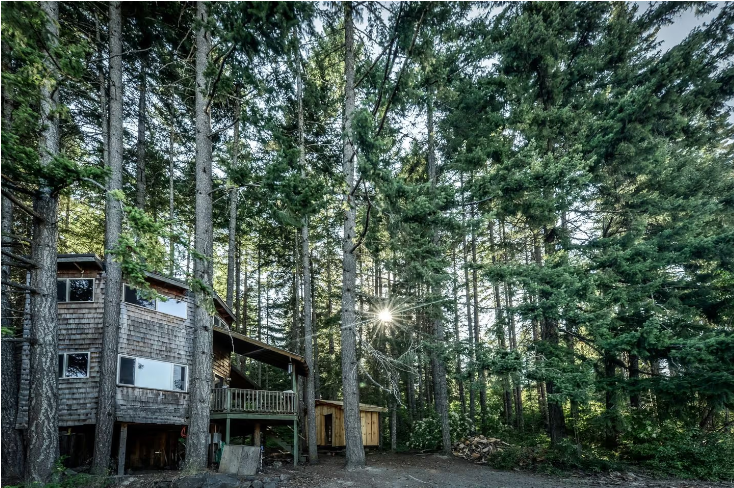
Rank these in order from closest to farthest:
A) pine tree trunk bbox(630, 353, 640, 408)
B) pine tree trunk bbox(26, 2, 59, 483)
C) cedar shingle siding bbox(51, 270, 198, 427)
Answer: pine tree trunk bbox(26, 2, 59, 483)
cedar shingle siding bbox(51, 270, 198, 427)
pine tree trunk bbox(630, 353, 640, 408)

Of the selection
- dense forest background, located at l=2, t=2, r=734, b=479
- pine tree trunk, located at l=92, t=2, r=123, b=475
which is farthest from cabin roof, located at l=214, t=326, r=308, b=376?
pine tree trunk, located at l=92, t=2, r=123, b=475

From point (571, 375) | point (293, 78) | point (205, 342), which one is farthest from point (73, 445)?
point (571, 375)

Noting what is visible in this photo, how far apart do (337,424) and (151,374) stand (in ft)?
31.1

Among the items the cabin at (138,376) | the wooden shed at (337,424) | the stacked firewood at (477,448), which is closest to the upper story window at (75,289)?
the cabin at (138,376)

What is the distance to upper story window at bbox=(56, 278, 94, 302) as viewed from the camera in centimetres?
1238

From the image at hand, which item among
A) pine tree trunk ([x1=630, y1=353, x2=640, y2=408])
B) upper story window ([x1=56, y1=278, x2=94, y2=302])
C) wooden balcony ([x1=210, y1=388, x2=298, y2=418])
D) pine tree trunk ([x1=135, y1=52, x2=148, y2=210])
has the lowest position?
wooden balcony ([x1=210, y1=388, x2=298, y2=418])

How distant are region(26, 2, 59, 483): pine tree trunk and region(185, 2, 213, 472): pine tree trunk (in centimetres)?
258

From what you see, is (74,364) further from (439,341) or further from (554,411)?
(554,411)

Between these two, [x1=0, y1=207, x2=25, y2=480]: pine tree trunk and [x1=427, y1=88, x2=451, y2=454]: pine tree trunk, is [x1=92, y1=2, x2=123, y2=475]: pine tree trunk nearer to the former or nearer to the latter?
[x1=0, y1=207, x2=25, y2=480]: pine tree trunk

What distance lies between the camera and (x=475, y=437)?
1612cm

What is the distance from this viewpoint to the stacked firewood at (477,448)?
14.5 metres

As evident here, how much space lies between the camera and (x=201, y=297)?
8.65 metres

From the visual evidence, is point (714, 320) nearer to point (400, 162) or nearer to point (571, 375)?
point (571, 375)

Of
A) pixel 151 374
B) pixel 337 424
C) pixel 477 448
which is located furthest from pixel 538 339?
pixel 151 374
